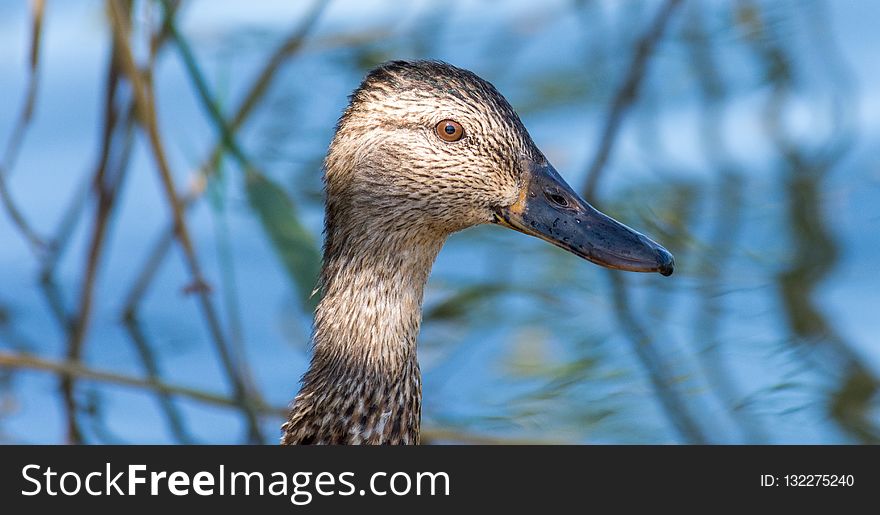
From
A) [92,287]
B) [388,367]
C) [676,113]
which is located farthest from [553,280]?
[388,367]

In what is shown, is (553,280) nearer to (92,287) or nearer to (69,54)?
(92,287)

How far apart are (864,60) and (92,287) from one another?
3.98m

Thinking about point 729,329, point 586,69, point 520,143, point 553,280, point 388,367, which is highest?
point 586,69

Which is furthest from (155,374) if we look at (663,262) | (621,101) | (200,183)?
(663,262)

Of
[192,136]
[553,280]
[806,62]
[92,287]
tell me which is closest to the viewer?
[92,287]

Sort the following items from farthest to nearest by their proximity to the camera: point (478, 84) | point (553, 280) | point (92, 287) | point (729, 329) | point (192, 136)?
point (192, 136) → point (553, 280) → point (729, 329) → point (92, 287) → point (478, 84)

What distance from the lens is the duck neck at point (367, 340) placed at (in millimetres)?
4102

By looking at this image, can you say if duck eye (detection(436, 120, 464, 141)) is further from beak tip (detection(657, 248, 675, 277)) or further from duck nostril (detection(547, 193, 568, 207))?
beak tip (detection(657, 248, 675, 277))

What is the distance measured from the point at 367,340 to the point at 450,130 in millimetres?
598

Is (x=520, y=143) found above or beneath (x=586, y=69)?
beneath

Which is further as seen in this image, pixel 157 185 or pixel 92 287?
pixel 157 185

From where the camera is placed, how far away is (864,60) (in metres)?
7.70

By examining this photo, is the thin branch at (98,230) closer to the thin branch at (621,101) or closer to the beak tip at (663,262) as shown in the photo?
the thin branch at (621,101)

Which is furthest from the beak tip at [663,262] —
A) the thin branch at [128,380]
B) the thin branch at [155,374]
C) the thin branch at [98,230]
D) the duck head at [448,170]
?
the thin branch at [98,230]
